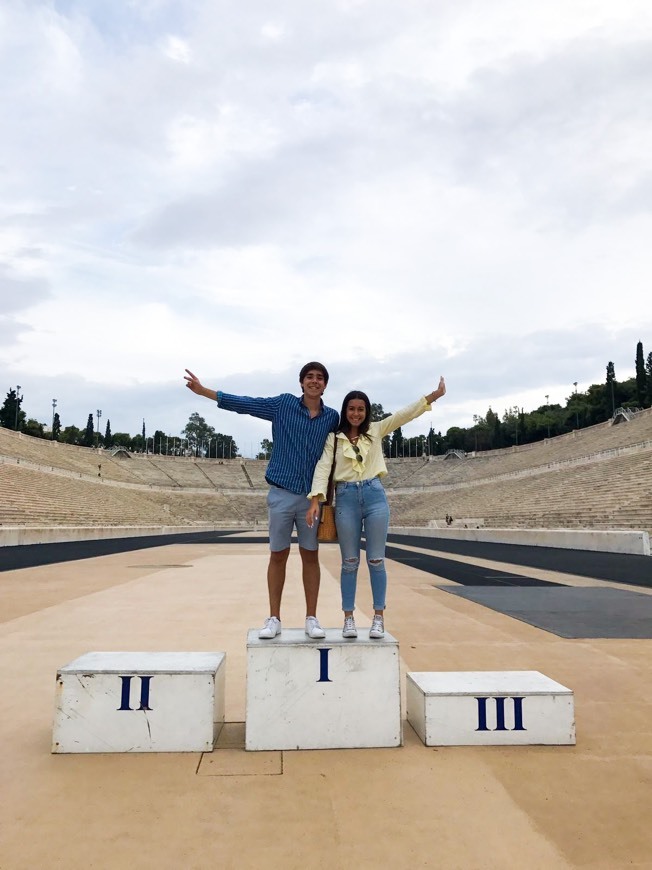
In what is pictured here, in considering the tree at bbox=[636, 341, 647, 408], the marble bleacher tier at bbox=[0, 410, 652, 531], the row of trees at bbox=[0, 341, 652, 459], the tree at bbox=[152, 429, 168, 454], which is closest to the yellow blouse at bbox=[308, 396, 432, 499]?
the marble bleacher tier at bbox=[0, 410, 652, 531]

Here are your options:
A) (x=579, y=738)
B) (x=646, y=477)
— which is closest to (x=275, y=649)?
(x=579, y=738)

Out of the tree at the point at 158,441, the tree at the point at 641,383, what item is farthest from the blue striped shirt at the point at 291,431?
the tree at the point at 158,441

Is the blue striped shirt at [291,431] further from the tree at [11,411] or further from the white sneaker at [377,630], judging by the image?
the tree at [11,411]

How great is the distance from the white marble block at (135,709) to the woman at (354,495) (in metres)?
1.07

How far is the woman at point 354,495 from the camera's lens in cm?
384

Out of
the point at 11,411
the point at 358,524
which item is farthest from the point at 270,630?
the point at 11,411

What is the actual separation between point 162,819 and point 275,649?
3.41 feet

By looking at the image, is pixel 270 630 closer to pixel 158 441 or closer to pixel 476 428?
pixel 476 428

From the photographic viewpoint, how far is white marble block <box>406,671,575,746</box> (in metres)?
3.28

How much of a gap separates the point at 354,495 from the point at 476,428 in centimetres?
11073

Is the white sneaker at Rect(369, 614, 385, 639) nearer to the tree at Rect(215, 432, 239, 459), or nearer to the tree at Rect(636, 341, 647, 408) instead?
the tree at Rect(636, 341, 647, 408)

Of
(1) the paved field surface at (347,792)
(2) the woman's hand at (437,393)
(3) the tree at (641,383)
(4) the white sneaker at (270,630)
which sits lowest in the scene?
(1) the paved field surface at (347,792)

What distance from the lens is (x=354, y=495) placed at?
389 centimetres

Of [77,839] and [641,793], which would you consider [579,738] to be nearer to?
[641,793]
